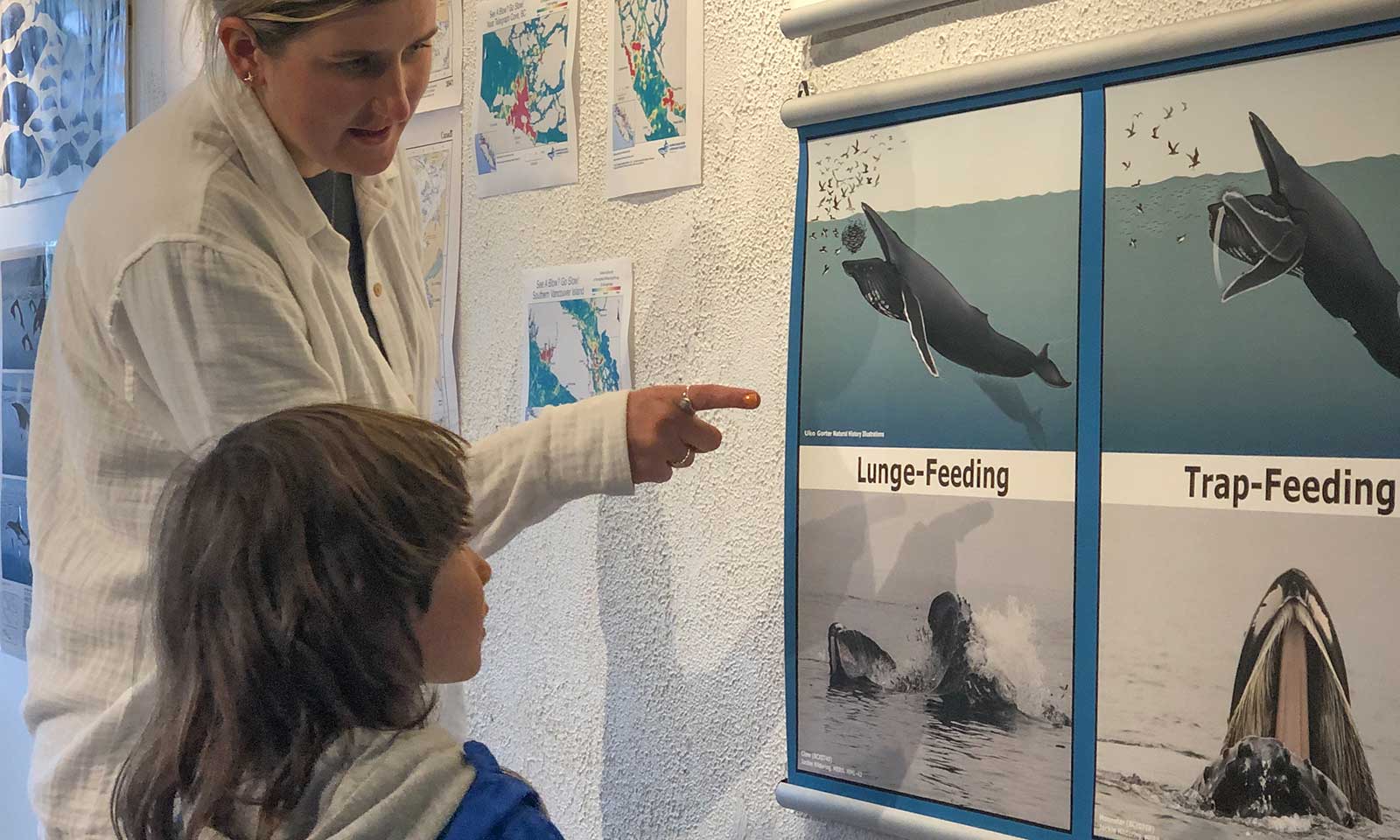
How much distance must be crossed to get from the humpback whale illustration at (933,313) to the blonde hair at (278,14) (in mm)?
419

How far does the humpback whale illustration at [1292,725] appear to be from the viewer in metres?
0.68

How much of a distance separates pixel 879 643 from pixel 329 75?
0.60 metres

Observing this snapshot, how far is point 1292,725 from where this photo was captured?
0.70 metres

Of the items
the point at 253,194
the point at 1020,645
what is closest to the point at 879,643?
the point at 1020,645

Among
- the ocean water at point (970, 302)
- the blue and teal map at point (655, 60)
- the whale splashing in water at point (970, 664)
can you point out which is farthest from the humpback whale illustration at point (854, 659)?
the blue and teal map at point (655, 60)

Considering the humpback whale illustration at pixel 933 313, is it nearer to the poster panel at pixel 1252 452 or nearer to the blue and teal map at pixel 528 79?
the poster panel at pixel 1252 452

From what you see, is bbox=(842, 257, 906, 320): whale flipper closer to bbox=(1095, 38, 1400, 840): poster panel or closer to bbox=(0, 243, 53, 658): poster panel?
bbox=(1095, 38, 1400, 840): poster panel

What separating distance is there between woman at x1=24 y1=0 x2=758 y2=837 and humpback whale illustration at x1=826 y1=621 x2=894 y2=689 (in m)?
0.19

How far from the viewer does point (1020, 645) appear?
814 mm

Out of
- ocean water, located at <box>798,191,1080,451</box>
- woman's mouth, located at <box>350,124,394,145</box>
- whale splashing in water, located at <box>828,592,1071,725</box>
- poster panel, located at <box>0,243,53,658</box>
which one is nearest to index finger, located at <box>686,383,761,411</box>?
ocean water, located at <box>798,191,1080,451</box>

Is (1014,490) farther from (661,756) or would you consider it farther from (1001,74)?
(661,756)

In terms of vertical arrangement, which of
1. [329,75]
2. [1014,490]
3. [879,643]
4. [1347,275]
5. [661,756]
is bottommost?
[661,756]

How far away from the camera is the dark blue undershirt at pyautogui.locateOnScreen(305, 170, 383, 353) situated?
98cm

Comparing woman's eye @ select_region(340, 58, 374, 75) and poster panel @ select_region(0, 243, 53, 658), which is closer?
woman's eye @ select_region(340, 58, 374, 75)
